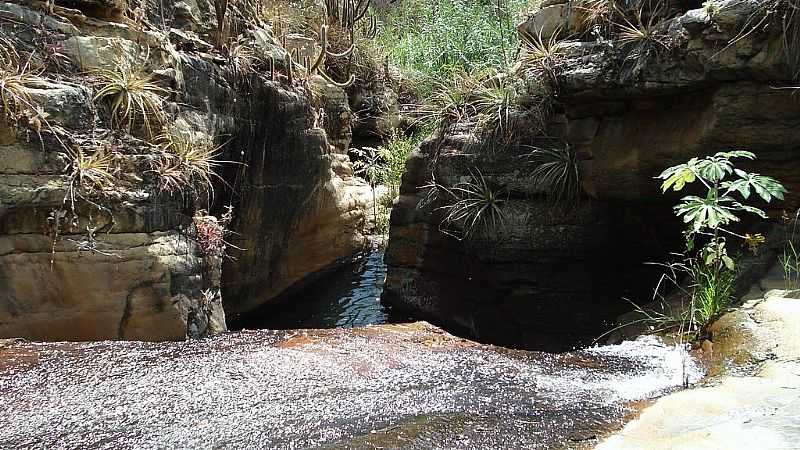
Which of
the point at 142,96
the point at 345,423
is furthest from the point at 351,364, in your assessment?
the point at 142,96

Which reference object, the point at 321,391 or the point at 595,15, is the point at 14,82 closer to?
the point at 321,391

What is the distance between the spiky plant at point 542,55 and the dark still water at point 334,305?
324 cm

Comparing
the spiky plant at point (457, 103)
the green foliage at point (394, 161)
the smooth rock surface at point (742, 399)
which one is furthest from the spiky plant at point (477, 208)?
the green foliage at point (394, 161)

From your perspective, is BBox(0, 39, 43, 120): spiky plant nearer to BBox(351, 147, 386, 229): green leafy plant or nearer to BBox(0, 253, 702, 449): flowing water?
BBox(0, 253, 702, 449): flowing water

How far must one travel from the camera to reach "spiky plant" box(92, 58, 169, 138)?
14.4 feet

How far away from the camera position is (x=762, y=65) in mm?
4184

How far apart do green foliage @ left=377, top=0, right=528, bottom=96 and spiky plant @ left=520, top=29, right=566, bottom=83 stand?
98.9 inches

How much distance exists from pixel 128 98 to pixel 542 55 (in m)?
3.89

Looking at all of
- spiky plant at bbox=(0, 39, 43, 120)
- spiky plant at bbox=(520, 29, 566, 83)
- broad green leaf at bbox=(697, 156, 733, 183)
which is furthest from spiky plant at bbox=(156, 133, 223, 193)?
broad green leaf at bbox=(697, 156, 733, 183)

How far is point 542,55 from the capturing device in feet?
19.5

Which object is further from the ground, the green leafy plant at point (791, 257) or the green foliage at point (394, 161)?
the green foliage at point (394, 161)

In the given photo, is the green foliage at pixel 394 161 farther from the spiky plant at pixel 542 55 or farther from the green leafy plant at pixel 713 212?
the green leafy plant at pixel 713 212

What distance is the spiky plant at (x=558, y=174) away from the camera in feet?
18.9

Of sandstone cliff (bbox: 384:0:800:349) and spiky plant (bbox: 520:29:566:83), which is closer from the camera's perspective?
sandstone cliff (bbox: 384:0:800:349)
